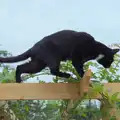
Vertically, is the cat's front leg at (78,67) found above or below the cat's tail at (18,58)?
below

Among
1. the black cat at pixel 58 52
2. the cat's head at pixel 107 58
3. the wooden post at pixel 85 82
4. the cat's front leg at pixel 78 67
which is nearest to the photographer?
the wooden post at pixel 85 82

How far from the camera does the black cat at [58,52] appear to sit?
7.33 feet

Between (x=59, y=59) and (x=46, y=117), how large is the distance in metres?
1.08

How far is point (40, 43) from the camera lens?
7.47 ft

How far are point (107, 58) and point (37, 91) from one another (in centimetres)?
72

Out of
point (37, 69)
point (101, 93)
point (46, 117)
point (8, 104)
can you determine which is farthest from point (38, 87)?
point (46, 117)

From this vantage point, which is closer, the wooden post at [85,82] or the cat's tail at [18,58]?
the wooden post at [85,82]

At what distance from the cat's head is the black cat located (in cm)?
13

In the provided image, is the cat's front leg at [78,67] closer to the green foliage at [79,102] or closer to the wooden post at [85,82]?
the green foliage at [79,102]

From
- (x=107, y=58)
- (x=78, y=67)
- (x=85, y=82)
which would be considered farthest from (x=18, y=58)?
(x=107, y=58)

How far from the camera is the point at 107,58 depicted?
265 cm

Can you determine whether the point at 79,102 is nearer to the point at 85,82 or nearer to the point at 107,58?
the point at 85,82

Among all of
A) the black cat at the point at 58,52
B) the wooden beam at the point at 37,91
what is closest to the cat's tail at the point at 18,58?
the black cat at the point at 58,52

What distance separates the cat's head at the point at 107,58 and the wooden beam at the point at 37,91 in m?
0.52
